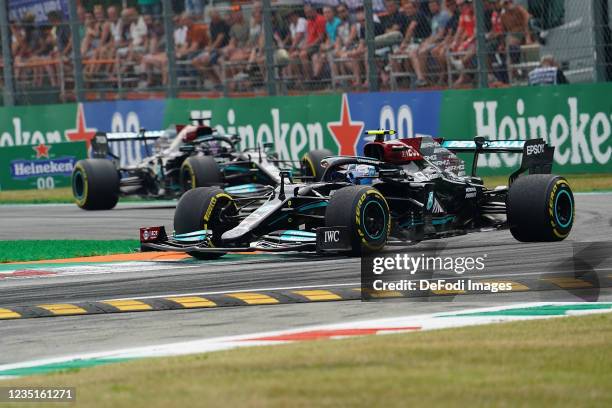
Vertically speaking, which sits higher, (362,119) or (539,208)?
(362,119)

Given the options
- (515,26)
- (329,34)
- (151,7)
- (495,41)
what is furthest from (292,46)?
(515,26)

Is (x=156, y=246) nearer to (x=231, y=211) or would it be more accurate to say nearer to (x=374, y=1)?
(x=231, y=211)

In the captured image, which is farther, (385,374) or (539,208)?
(539,208)

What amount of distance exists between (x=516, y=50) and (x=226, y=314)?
14.4 metres

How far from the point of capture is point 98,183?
2227cm

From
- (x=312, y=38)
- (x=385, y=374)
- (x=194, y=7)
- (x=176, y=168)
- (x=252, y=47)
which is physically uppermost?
(x=194, y=7)

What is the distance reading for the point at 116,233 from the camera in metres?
18.0

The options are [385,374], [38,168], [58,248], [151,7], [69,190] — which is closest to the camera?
[385,374]

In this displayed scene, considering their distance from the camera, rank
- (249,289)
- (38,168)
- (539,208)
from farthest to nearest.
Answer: (38,168)
(539,208)
(249,289)

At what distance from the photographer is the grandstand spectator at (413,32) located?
23.6 metres

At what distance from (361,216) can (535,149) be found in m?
2.88

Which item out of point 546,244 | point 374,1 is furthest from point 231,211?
point 374,1

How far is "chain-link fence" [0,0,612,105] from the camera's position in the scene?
2270 cm

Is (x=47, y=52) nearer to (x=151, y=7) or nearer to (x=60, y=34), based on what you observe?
(x=60, y=34)
